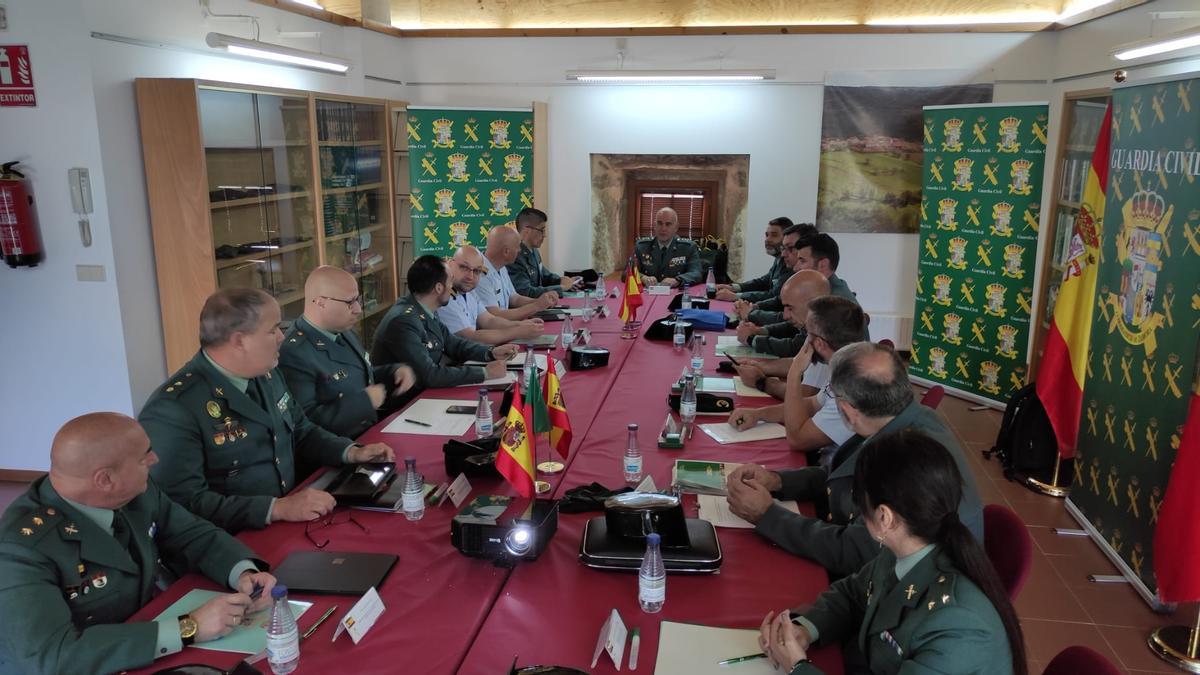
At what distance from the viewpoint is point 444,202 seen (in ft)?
25.2

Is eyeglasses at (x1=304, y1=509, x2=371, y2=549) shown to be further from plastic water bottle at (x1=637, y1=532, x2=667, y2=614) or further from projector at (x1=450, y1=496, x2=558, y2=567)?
plastic water bottle at (x1=637, y1=532, x2=667, y2=614)

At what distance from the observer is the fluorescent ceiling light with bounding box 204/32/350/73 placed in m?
4.88

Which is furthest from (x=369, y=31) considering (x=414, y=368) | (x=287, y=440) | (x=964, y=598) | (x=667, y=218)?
(x=964, y=598)

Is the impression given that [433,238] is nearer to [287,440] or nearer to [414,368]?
[414,368]

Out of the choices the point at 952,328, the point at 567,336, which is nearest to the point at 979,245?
the point at 952,328

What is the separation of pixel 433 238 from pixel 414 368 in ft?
12.3

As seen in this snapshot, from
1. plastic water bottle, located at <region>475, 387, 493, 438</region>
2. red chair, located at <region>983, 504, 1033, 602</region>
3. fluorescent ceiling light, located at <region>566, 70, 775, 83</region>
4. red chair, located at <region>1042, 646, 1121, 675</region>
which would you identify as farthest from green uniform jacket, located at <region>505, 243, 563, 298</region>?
red chair, located at <region>1042, 646, 1121, 675</region>

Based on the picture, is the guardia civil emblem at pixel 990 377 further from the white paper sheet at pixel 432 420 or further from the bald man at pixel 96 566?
the bald man at pixel 96 566

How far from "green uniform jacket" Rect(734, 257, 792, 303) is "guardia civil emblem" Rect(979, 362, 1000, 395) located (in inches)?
68.8

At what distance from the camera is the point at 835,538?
2.36 metres

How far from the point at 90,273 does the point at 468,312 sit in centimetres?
225

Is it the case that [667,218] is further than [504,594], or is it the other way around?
[667,218]

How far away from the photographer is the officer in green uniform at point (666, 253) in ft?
24.7

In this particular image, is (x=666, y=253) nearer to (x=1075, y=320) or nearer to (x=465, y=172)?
(x=465, y=172)
